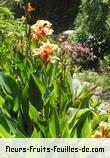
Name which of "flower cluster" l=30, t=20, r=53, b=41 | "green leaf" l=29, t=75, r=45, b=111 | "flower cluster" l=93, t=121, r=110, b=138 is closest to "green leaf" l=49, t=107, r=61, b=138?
"flower cluster" l=93, t=121, r=110, b=138

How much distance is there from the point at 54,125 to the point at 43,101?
612 mm

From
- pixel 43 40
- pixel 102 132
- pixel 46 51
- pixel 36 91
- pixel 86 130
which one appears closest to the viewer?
pixel 102 132

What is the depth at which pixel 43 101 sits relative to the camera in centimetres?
395

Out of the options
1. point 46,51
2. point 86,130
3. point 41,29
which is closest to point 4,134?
point 86,130

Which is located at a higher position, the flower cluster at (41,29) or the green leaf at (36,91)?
the flower cluster at (41,29)

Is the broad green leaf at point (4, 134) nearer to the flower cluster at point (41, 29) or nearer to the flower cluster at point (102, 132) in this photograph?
the flower cluster at point (102, 132)

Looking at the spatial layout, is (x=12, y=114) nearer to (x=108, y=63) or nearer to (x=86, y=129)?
(x=86, y=129)

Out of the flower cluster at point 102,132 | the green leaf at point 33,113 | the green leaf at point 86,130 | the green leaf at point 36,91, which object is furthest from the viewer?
the green leaf at point 36,91

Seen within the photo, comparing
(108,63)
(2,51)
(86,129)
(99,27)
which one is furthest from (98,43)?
(86,129)

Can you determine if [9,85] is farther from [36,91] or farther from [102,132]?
[102,132]

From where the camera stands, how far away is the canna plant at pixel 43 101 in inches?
136

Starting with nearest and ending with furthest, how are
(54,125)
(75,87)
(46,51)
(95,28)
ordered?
(54,125) → (46,51) → (75,87) → (95,28)

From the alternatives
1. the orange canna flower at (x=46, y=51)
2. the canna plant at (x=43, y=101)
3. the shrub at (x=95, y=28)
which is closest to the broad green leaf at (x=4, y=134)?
the canna plant at (x=43, y=101)

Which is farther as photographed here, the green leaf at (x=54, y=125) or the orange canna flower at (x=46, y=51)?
the orange canna flower at (x=46, y=51)
